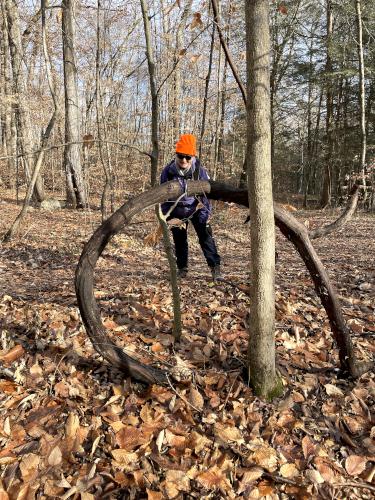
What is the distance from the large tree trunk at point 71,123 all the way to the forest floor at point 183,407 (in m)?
8.50

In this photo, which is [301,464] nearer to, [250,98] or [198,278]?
[250,98]

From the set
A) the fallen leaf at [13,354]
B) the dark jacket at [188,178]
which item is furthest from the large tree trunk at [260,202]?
the fallen leaf at [13,354]

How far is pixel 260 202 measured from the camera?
245 centimetres

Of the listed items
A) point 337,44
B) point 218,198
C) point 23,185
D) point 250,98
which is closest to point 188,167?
point 218,198

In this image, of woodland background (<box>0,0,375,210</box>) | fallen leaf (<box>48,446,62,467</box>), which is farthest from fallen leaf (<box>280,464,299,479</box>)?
woodland background (<box>0,0,375,210</box>)

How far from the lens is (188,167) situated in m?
4.41

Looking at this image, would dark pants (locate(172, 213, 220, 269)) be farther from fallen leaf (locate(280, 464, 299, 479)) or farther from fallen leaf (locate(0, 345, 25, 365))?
fallen leaf (locate(280, 464, 299, 479))

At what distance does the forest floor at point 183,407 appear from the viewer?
7.32ft

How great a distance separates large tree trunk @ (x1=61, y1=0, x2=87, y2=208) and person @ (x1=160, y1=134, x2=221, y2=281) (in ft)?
23.7

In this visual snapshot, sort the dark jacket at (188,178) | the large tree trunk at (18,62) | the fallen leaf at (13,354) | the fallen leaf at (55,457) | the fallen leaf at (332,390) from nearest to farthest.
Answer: the fallen leaf at (55,457) → the fallen leaf at (332,390) → the fallen leaf at (13,354) → the dark jacket at (188,178) → the large tree trunk at (18,62)

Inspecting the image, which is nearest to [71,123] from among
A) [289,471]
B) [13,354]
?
[13,354]

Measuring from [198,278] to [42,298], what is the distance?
6.87 feet

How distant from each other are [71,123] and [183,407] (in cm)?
1160

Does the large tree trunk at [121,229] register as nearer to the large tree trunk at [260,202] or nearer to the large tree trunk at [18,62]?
the large tree trunk at [260,202]
